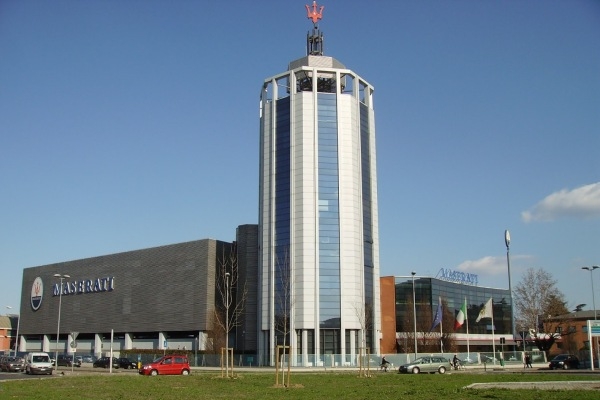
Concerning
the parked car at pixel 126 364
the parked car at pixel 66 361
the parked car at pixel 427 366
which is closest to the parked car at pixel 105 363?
the parked car at pixel 126 364

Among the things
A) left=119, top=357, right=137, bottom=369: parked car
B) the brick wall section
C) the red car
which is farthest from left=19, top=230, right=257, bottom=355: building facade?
the red car

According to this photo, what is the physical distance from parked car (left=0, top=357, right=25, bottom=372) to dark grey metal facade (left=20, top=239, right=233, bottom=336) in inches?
1331

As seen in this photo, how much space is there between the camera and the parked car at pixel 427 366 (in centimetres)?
5475

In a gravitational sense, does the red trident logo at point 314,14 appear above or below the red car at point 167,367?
above

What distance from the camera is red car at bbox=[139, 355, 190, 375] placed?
52.6 m

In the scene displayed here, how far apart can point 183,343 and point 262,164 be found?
1223 inches

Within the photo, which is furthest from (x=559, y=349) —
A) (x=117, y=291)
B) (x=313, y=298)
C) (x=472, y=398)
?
(x=472, y=398)

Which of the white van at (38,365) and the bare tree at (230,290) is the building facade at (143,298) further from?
the white van at (38,365)

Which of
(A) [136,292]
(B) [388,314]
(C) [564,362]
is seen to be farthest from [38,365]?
(B) [388,314]

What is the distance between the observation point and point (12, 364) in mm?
64000

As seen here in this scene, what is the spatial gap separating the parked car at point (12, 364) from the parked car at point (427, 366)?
123 feet

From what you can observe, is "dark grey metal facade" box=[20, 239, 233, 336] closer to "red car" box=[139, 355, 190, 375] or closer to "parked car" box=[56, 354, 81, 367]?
"parked car" box=[56, 354, 81, 367]

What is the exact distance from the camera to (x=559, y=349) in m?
114

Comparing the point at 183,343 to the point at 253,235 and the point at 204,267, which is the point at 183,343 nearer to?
the point at 204,267
